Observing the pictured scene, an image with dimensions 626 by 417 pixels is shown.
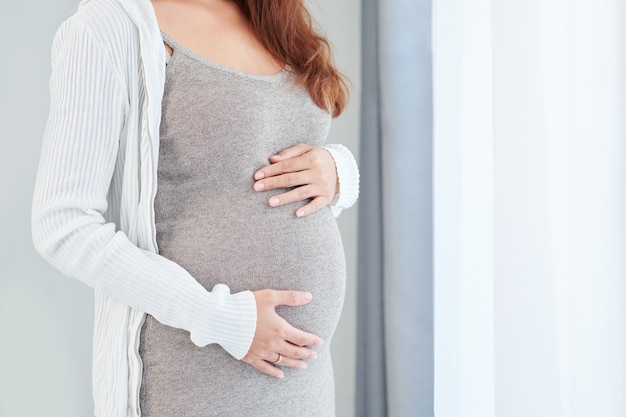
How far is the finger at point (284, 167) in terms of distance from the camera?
952mm

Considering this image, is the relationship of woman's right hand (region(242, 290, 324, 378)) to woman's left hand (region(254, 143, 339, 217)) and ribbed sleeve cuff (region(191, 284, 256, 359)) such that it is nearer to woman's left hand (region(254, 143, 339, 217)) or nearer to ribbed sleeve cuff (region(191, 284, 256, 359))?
ribbed sleeve cuff (region(191, 284, 256, 359))

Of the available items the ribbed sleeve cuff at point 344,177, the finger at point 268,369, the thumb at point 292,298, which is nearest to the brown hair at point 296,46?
the ribbed sleeve cuff at point 344,177

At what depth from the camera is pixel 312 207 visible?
1.00m

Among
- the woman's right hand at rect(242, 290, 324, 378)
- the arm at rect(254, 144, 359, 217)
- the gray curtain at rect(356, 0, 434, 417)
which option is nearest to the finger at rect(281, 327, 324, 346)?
the woman's right hand at rect(242, 290, 324, 378)

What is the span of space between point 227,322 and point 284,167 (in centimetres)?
26

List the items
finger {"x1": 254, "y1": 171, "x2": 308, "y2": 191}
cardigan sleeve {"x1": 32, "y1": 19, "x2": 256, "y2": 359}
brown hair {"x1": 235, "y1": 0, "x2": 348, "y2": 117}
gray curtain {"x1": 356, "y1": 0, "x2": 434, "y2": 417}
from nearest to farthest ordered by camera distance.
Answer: cardigan sleeve {"x1": 32, "y1": 19, "x2": 256, "y2": 359}, finger {"x1": 254, "y1": 171, "x2": 308, "y2": 191}, brown hair {"x1": 235, "y1": 0, "x2": 348, "y2": 117}, gray curtain {"x1": 356, "y1": 0, "x2": 434, "y2": 417}

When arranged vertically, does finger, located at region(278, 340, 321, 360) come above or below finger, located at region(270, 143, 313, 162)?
below

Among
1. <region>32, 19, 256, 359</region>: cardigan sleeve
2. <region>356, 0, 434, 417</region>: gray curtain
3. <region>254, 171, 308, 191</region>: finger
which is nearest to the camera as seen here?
<region>32, 19, 256, 359</region>: cardigan sleeve

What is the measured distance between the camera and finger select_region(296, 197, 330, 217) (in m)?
0.98

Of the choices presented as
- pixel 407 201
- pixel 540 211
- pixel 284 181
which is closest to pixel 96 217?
pixel 284 181

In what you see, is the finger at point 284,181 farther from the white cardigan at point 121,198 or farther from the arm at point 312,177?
the white cardigan at point 121,198

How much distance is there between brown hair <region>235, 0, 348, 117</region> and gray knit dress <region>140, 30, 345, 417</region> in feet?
0.43

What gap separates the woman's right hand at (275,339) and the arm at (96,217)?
2cm

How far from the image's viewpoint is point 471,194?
1.34m
